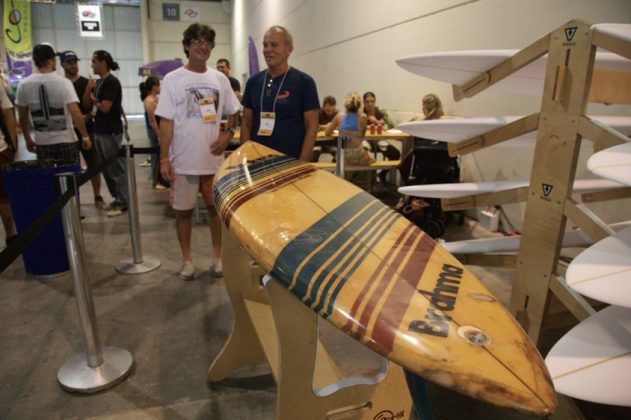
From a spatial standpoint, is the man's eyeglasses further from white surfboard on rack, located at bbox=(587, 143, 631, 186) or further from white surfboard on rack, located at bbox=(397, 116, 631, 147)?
white surfboard on rack, located at bbox=(587, 143, 631, 186)

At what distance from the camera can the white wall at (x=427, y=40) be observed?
3.55m

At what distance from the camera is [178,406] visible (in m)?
1.80

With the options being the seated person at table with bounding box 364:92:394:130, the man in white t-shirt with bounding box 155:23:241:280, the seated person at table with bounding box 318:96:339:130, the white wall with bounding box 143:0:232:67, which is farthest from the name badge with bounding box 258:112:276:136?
the white wall with bounding box 143:0:232:67

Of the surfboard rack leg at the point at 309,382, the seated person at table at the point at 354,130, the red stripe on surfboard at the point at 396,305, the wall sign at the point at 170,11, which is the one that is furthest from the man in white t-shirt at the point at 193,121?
the wall sign at the point at 170,11

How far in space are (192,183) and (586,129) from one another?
2157 mm

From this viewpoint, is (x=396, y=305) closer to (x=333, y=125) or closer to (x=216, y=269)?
(x=216, y=269)

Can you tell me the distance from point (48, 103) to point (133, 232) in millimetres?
1302

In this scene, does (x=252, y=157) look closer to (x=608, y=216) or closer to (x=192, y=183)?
(x=192, y=183)

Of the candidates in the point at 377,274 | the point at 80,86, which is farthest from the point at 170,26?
the point at 377,274

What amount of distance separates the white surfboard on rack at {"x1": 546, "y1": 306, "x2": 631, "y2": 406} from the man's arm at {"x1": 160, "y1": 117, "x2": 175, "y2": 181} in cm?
230

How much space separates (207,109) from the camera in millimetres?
2682

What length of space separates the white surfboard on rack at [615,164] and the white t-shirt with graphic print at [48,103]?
145 inches

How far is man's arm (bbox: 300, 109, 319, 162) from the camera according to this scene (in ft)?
8.68

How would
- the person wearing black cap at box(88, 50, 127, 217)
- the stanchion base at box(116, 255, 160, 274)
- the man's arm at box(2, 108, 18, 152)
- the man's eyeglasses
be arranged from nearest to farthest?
the man's eyeglasses, the stanchion base at box(116, 255, 160, 274), the man's arm at box(2, 108, 18, 152), the person wearing black cap at box(88, 50, 127, 217)
